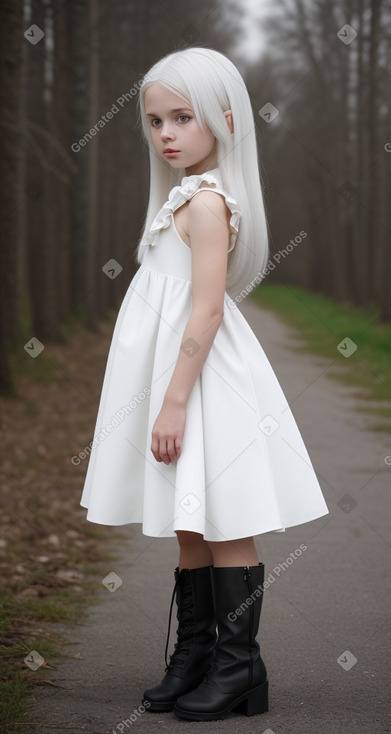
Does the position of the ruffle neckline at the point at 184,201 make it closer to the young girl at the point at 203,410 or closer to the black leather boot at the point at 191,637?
the young girl at the point at 203,410

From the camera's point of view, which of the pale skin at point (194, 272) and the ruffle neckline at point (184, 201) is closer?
the pale skin at point (194, 272)

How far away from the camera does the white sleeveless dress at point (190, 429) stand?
2.81m

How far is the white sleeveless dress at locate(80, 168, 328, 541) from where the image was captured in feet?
9.21

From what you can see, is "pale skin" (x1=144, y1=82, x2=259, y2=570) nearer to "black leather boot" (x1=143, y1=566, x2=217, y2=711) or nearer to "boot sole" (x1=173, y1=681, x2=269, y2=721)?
"black leather boot" (x1=143, y1=566, x2=217, y2=711)

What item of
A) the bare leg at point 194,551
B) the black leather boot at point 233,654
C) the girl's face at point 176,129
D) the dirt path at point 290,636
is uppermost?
the girl's face at point 176,129

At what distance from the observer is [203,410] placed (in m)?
2.87

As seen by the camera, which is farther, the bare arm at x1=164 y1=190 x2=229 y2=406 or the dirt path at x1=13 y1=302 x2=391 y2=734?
the dirt path at x1=13 y1=302 x2=391 y2=734

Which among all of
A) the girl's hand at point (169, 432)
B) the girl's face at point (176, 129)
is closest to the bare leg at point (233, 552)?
the girl's hand at point (169, 432)

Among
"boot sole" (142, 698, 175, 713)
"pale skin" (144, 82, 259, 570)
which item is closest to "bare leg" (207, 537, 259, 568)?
"pale skin" (144, 82, 259, 570)

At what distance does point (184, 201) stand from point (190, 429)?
0.70 meters

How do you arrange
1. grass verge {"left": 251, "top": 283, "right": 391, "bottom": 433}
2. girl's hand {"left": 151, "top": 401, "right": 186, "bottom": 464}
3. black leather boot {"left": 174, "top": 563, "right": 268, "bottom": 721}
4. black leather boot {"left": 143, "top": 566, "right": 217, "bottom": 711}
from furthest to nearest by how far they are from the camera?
grass verge {"left": 251, "top": 283, "right": 391, "bottom": 433}
black leather boot {"left": 143, "top": 566, "right": 217, "bottom": 711}
black leather boot {"left": 174, "top": 563, "right": 268, "bottom": 721}
girl's hand {"left": 151, "top": 401, "right": 186, "bottom": 464}

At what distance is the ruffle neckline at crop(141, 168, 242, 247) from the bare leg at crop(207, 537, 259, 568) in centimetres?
91

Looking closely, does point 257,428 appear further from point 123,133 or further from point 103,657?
point 123,133

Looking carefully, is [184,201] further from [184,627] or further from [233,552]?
[184,627]
